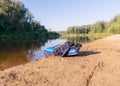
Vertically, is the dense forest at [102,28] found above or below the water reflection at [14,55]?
above

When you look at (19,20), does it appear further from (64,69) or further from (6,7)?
(64,69)

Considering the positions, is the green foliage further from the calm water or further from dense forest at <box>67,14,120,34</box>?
the calm water

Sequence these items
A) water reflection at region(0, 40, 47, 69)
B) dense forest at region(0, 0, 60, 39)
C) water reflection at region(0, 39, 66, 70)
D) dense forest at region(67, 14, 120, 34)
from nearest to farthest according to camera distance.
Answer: water reflection at region(0, 40, 47, 69) → water reflection at region(0, 39, 66, 70) → dense forest at region(0, 0, 60, 39) → dense forest at region(67, 14, 120, 34)

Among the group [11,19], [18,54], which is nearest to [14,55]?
[18,54]

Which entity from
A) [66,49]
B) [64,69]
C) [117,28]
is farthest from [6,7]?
[64,69]

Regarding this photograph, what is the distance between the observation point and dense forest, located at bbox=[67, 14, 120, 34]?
91.9 meters

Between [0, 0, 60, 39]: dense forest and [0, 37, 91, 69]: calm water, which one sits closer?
[0, 37, 91, 69]: calm water

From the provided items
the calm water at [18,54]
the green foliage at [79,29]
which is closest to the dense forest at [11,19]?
the calm water at [18,54]

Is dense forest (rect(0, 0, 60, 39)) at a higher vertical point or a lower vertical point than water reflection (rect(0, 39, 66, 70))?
higher

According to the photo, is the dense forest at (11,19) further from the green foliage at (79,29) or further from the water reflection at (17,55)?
the green foliage at (79,29)

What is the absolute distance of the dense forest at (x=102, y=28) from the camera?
91.9 metres

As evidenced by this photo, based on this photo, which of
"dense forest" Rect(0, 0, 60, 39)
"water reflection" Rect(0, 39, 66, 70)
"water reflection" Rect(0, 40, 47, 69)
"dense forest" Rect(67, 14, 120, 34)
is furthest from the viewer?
"dense forest" Rect(67, 14, 120, 34)

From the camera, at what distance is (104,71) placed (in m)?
12.7

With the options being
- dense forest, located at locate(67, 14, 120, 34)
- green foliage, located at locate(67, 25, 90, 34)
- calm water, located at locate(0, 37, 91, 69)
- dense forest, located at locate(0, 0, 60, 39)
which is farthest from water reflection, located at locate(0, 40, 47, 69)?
green foliage, located at locate(67, 25, 90, 34)
